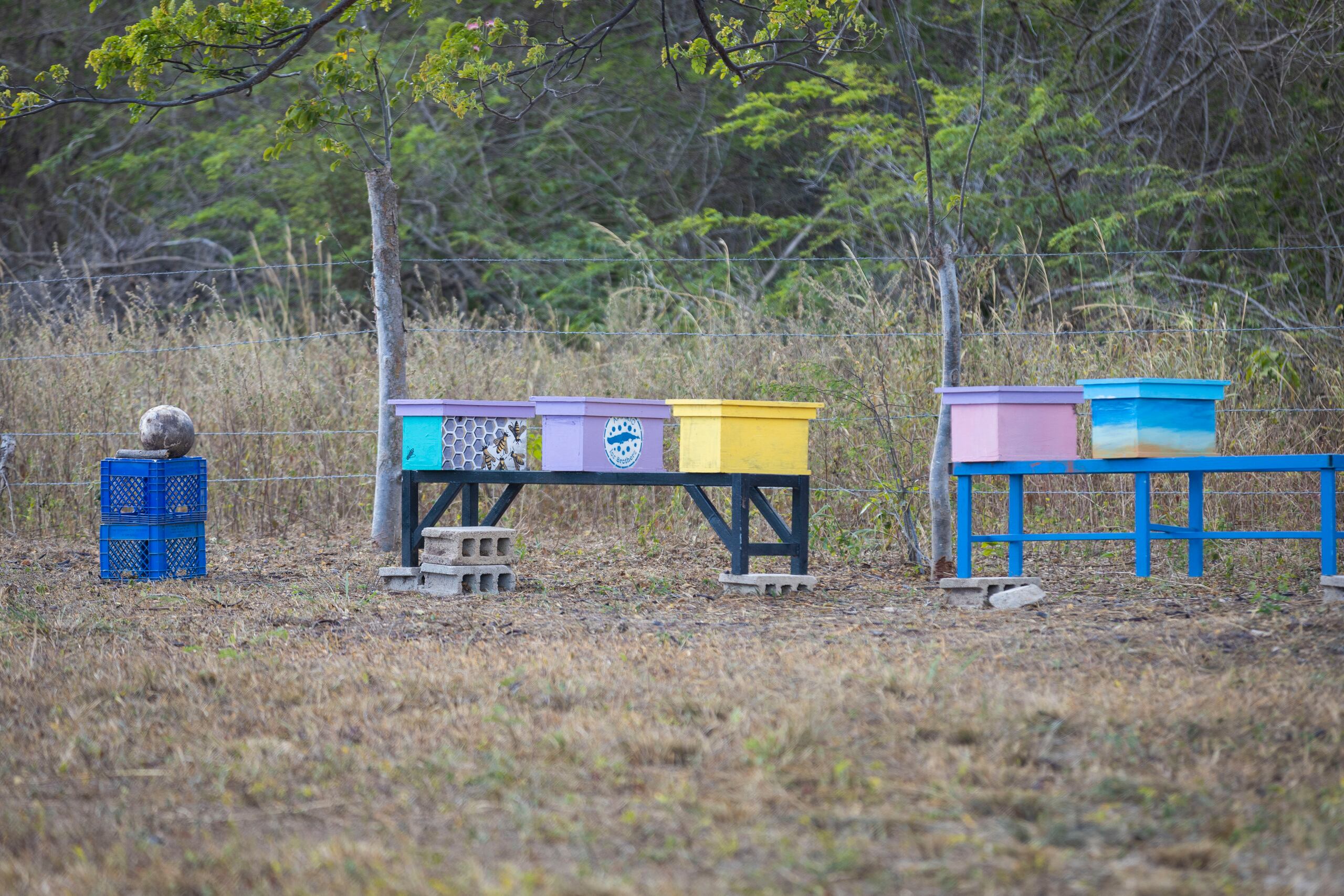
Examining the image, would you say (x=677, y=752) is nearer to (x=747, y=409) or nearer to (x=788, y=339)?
(x=747, y=409)

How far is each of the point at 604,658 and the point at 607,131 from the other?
13.0m

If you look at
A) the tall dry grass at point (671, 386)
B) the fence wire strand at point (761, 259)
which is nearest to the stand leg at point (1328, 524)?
the tall dry grass at point (671, 386)

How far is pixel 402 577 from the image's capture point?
621 cm

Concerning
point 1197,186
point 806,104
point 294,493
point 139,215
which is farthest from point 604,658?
point 139,215

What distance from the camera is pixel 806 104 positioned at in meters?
15.7

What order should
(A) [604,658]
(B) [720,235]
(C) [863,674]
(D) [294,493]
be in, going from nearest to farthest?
(C) [863,674] < (A) [604,658] < (D) [294,493] < (B) [720,235]

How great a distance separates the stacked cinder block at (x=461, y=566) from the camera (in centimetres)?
600

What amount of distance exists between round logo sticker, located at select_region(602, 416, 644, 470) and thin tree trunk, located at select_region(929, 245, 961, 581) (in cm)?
151

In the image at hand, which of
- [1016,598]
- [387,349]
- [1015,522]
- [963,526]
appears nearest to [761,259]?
[387,349]

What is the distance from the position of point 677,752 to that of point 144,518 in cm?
432

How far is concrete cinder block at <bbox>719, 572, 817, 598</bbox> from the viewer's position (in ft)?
19.5

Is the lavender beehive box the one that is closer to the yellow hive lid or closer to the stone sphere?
the yellow hive lid

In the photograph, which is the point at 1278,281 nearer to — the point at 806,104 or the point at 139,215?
the point at 806,104

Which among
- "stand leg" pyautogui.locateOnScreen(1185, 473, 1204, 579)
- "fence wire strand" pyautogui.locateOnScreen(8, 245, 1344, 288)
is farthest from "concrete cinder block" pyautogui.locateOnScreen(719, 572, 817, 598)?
"fence wire strand" pyautogui.locateOnScreen(8, 245, 1344, 288)
